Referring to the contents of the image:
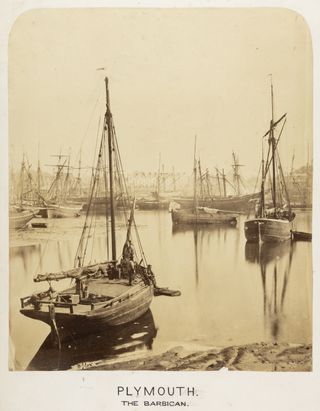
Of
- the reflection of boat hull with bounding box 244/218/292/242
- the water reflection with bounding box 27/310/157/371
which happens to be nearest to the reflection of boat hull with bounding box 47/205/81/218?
the water reflection with bounding box 27/310/157/371

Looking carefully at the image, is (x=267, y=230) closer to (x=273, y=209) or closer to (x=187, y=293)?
(x=273, y=209)

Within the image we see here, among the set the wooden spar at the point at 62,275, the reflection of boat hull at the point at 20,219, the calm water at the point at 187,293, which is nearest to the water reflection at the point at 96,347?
the calm water at the point at 187,293

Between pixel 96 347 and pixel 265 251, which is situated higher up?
pixel 265 251

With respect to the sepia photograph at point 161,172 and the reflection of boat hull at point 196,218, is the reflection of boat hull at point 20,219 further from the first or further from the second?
the reflection of boat hull at point 196,218

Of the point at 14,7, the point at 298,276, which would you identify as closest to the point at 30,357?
the point at 298,276

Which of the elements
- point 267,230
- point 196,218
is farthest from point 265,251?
point 196,218

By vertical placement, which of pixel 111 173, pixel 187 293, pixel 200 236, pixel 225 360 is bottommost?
pixel 225 360

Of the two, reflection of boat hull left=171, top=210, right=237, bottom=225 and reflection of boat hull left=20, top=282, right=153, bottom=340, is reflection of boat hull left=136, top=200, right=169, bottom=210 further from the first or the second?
reflection of boat hull left=20, top=282, right=153, bottom=340
